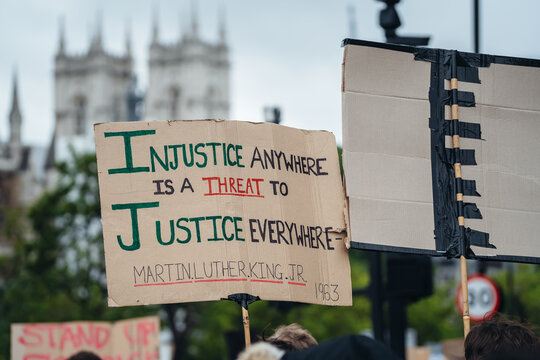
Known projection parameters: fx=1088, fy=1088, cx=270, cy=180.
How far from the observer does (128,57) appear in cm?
13438

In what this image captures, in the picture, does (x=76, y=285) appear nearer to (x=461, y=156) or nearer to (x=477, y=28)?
(x=477, y=28)

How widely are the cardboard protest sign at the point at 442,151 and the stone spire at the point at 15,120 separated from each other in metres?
99.6

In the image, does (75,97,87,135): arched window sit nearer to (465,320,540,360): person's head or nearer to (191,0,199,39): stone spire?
(191,0,199,39): stone spire

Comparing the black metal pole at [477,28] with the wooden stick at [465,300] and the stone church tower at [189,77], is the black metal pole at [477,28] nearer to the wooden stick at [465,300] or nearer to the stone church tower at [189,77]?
the wooden stick at [465,300]

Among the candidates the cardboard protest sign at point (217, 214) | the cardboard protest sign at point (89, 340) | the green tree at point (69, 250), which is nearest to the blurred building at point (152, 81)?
the green tree at point (69, 250)

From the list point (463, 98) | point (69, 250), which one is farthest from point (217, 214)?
point (69, 250)

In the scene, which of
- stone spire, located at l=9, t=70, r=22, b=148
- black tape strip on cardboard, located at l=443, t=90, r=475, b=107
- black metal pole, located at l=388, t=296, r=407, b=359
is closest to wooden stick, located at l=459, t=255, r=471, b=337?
black tape strip on cardboard, located at l=443, t=90, r=475, b=107

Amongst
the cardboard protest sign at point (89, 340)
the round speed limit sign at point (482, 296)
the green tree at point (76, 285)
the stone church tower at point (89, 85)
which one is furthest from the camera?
the stone church tower at point (89, 85)

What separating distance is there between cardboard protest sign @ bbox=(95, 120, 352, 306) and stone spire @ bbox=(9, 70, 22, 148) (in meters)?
99.3

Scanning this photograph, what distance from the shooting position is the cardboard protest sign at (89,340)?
31.4 ft

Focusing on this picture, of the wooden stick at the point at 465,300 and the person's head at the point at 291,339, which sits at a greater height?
the wooden stick at the point at 465,300

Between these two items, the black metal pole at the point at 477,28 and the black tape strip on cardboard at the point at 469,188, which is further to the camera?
the black metal pole at the point at 477,28

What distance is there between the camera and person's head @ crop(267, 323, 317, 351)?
4961mm

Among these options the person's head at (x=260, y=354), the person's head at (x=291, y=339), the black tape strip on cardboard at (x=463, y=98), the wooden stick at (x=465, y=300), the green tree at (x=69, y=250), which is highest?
the green tree at (x=69, y=250)
